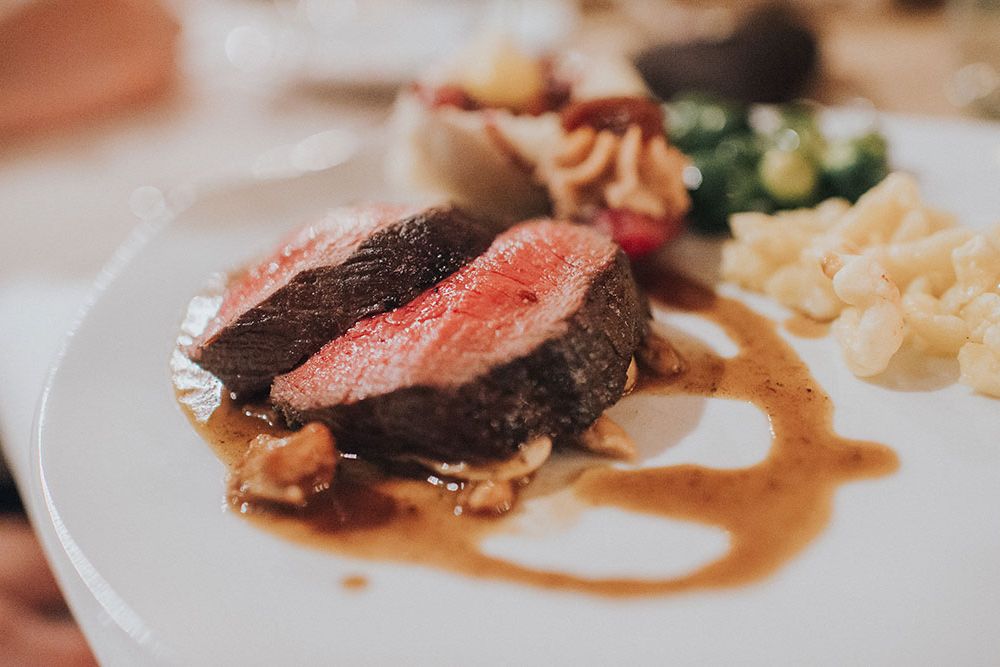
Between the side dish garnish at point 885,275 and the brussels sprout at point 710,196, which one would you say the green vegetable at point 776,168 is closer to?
the brussels sprout at point 710,196

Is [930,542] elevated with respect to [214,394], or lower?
lower

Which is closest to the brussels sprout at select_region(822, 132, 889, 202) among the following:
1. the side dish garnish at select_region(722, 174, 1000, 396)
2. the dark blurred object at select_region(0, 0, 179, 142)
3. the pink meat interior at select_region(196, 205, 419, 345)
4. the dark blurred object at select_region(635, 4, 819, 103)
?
the side dish garnish at select_region(722, 174, 1000, 396)

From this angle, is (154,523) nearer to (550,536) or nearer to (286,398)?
(286,398)

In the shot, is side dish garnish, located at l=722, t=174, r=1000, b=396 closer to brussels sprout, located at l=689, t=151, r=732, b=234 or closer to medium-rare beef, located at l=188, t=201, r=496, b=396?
brussels sprout, located at l=689, t=151, r=732, b=234

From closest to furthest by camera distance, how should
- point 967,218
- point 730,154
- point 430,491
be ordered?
point 430,491, point 967,218, point 730,154

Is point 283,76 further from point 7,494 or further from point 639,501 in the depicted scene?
point 639,501

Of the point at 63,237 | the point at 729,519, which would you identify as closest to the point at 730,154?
the point at 729,519

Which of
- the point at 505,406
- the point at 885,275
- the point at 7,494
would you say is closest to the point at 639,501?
the point at 505,406

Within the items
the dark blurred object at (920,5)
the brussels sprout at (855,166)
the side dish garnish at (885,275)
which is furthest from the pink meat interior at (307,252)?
the dark blurred object at (920,5)
